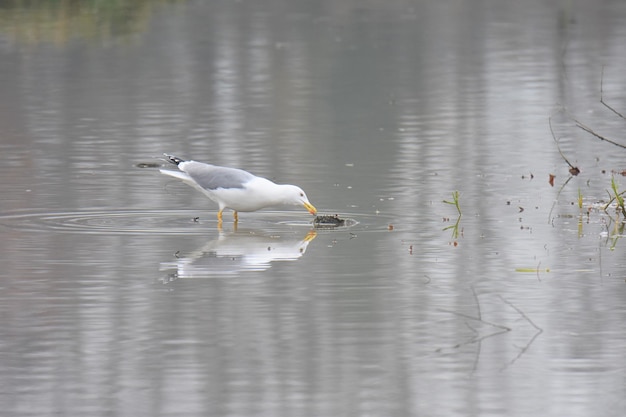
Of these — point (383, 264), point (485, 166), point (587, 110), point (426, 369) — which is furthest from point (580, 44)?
point (426, 369)

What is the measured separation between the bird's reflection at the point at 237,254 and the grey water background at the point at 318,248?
32 mm

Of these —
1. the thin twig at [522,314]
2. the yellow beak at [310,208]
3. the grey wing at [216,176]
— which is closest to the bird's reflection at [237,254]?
the yellow beak at [310,208]

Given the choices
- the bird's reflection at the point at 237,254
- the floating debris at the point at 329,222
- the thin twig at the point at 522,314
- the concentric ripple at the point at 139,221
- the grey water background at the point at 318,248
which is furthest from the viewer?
the floating debris at the point at 329,222

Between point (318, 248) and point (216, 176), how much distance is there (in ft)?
5.51

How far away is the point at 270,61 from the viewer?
31.4 m

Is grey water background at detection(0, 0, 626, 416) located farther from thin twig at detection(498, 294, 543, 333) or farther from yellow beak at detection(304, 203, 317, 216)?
yellow beak at detection(304, 203, 317, 216)

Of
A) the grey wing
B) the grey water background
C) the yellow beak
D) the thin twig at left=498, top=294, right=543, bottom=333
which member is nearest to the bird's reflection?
the grey water background

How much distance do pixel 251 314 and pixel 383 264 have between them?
1.98 meters

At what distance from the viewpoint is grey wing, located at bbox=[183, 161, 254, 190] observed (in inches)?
542

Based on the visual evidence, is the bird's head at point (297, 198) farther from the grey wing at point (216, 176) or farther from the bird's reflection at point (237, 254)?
the grey wing at point (216, 176)

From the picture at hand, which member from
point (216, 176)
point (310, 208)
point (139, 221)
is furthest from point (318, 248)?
point (139, 221)

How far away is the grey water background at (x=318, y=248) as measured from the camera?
8.47 m

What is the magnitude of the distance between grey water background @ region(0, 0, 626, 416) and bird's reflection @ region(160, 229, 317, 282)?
32 millimetres

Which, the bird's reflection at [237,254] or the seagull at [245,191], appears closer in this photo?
the bird's reflection at [237,254]
